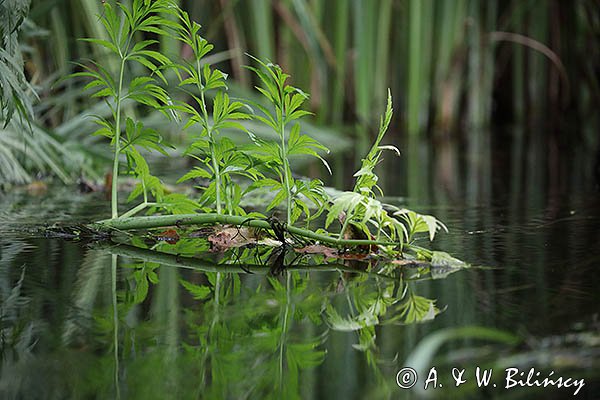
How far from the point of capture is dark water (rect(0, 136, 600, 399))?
590mm

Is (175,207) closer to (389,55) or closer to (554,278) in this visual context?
(554,278)

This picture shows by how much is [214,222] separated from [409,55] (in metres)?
3.67

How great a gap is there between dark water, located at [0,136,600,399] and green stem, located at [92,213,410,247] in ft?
0.12

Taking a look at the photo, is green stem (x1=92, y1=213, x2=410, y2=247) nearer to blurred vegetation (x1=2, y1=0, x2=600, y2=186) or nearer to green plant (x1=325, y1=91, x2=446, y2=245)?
green plant (x1=325, y1=91, x2=446, y2=245)

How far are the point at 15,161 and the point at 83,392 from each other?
166 centimetres

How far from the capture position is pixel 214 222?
1.16 metres

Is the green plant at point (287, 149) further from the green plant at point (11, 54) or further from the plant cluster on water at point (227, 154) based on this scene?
the green plant at point (11, 54)
